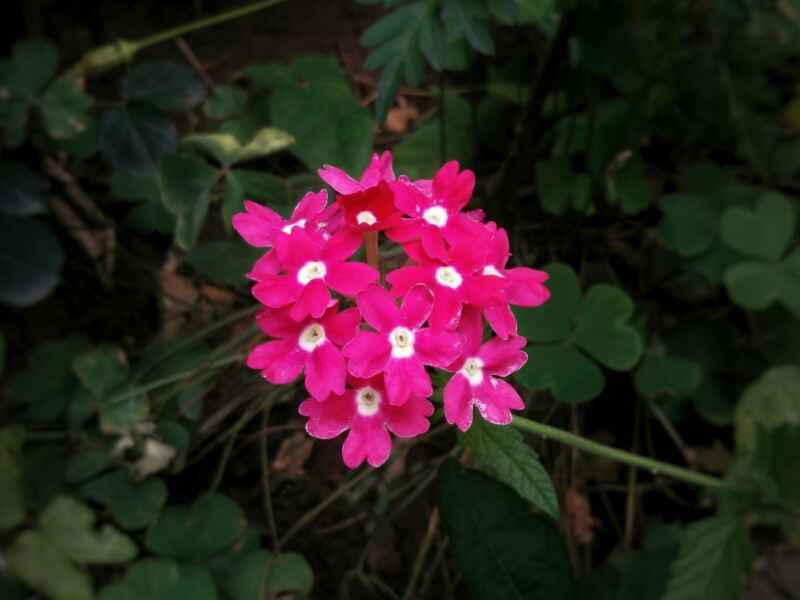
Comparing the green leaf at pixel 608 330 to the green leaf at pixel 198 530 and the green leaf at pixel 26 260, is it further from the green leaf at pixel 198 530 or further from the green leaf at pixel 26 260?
the green leaf at pixel 26 260

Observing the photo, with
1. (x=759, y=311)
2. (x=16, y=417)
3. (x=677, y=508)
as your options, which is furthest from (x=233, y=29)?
(x=677, y=508)

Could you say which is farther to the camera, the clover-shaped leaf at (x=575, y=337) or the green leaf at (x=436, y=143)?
the green leaf at (x=436, y=143)

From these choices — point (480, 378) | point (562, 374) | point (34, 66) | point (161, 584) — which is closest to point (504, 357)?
point (480, 378)

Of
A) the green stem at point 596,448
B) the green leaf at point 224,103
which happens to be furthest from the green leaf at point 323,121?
the green stem at point 596,448

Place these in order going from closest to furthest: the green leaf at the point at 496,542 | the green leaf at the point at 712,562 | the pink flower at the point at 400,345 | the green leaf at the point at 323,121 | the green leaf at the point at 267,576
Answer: the pink flower at the point at 400,345 < the green leaf at the point at 496,542 < the green leaf at the point at 712,562 < the green leaf at the point at 267,576 < the green leaf at the point at 323,121

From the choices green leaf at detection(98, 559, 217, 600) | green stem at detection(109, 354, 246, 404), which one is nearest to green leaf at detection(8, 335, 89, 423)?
green stem at detection(109, 354, 246, 404)
